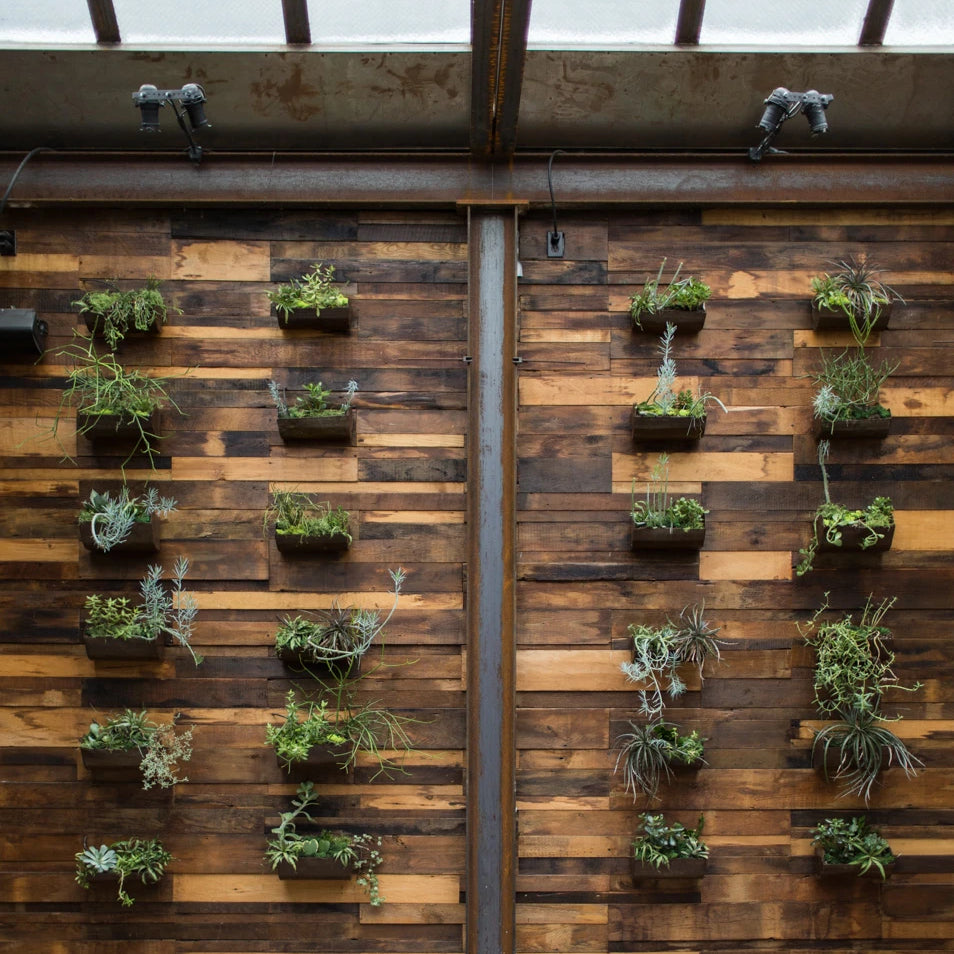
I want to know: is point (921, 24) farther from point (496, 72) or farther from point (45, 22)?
point (45, 22)

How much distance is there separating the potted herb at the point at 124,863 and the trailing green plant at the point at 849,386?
3.45 metres

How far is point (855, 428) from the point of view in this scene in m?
4.16

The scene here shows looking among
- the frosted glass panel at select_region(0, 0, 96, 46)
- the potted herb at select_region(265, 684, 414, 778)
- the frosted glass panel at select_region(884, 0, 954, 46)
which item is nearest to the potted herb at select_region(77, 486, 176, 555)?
the potted herb at select_region(265, 684, 414, 778)

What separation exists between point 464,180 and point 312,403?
4.04 ft

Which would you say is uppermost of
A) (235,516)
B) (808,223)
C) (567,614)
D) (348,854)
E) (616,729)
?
(808,223)

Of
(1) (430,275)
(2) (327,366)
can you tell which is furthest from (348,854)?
(1) (430,275)

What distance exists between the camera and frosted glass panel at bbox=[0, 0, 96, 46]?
13.1ft

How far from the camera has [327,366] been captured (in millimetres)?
4301

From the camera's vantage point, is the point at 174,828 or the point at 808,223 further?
the point at 808,223

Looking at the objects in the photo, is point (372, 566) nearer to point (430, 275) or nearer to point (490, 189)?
point (430, 275)

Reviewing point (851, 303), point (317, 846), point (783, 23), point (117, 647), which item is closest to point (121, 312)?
point (117, 647)

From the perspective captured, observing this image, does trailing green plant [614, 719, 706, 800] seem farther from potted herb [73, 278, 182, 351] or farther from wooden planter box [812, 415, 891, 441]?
potted herb [73, 278, 182, 351]

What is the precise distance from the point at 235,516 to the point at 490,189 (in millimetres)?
1870

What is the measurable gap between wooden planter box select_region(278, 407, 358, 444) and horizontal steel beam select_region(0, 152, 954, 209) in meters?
1.00
